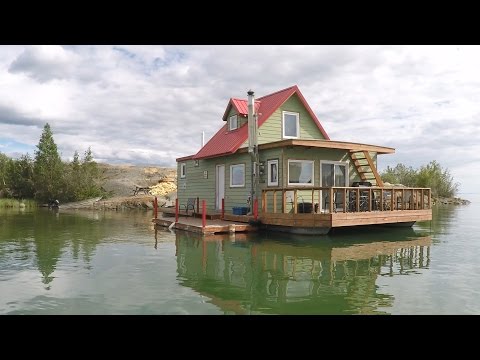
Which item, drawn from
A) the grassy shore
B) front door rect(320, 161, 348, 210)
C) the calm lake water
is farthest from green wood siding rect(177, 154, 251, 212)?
the grassy shore

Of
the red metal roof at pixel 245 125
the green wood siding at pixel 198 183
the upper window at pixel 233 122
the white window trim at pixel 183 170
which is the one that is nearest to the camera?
the red metal roof at pixel 245 125

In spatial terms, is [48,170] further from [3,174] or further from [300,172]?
[300,172]

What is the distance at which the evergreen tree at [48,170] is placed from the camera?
1309 inches

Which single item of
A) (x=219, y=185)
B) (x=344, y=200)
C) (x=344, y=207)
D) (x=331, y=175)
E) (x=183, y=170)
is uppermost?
(x=183, y=170)

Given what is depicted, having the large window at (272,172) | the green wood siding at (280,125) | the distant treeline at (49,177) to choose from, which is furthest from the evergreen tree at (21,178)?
the large window at (272,172)

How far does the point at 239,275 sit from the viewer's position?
7.73m

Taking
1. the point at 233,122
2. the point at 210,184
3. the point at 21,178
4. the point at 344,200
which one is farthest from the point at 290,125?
the point at 21,178

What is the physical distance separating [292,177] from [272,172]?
73cm

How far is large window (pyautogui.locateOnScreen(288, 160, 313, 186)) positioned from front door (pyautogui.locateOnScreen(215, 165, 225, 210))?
3828 mm

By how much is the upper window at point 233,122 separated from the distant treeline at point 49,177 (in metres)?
18.4

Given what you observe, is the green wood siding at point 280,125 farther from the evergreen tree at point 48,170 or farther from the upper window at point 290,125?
the evergreen tree at point 48,170

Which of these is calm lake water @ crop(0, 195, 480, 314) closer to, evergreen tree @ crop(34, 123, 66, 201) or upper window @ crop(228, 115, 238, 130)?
upper window @ crop(228, 115, 238, 130)
